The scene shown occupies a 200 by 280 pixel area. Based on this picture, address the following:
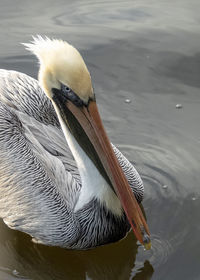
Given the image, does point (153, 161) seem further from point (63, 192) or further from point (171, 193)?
point (63, 192)

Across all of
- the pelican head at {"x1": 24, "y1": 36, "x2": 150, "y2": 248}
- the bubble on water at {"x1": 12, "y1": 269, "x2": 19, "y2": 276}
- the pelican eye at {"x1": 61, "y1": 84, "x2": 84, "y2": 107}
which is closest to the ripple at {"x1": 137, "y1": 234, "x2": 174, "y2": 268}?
the pelican head at {"x1": 24, "y1": 36, "x2": 150, "y2": 248}

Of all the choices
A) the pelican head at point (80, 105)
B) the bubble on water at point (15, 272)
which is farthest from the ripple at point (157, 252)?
the bubble on water at point (15, 272)

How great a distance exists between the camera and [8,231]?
15.6 feet

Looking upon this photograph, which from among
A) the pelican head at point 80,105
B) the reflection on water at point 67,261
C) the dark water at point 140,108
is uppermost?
the pelican head at point 80,105

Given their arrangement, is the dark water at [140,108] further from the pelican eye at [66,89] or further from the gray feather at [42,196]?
the pelican eye at [66,89]

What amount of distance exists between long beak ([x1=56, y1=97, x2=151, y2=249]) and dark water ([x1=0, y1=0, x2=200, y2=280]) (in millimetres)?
438

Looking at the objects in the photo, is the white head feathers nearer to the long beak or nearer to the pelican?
the pelican

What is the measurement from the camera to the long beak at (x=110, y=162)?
4.04 meters

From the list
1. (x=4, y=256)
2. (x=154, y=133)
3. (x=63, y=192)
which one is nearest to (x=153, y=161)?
(x=154, y=133)

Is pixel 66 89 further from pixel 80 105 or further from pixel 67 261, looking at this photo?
pixel 67 261

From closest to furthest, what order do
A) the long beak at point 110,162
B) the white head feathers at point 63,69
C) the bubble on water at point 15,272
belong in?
the white head feathers at point 63,69 < the long beak at point 110,162 < the bubble on water at point 15,272

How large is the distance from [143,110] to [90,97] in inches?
78.0

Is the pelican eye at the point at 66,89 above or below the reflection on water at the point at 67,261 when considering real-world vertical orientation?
above

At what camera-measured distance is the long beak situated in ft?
13.3
